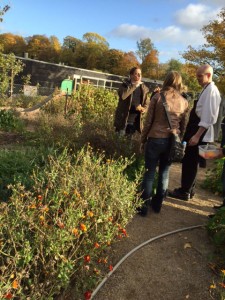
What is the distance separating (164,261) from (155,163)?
122 cm

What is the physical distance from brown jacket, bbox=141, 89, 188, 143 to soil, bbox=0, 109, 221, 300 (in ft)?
3.55

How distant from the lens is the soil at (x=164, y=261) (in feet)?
9.01

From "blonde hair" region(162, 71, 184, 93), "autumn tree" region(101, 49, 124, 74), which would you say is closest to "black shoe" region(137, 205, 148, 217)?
"blonde hair" region(162, 71, 184, 93)

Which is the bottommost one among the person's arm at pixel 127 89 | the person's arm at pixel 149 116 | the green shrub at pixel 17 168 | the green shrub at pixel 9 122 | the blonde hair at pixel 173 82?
the green shrub at pixel 9 122

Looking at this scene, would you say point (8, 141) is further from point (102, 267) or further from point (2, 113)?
point (102, 267)

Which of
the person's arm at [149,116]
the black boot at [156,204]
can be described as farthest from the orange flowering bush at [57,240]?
the black boot at [156,204]

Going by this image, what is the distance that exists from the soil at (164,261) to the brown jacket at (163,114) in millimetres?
1083

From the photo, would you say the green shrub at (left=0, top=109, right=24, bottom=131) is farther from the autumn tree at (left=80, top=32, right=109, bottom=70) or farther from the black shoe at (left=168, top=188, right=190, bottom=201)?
the autumn tree at (left=80, top=32, right=109, bottom=70)

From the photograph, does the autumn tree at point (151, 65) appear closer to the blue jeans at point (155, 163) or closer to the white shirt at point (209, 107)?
the white shirt at point (209, 107)

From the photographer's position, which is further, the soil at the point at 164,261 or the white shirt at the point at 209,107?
the white shirt at the point at 209,107

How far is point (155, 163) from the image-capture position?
4.01m

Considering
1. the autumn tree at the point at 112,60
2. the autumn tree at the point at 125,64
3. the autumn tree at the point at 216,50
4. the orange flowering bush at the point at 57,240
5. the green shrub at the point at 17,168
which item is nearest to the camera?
the orange flowering bush at the point at 57,240

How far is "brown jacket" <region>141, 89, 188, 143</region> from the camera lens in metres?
3.79

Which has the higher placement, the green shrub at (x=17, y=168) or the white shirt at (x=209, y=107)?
the white shirt at (x=209, y=107)
